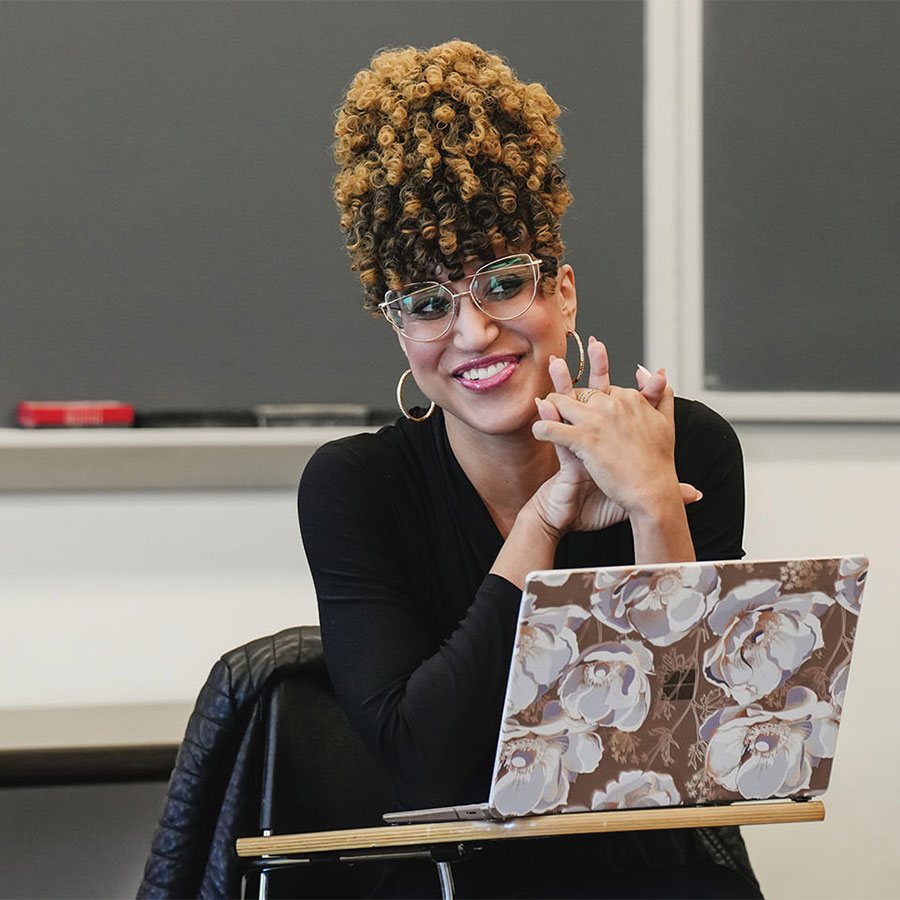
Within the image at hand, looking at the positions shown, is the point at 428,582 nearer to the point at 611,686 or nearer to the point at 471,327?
the point at 471,327

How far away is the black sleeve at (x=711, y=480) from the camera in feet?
4.31

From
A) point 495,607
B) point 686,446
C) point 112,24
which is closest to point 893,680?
point 686,446

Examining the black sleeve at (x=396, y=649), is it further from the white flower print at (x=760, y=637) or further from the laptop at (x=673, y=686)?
the white flower print at (x=760, y=637)

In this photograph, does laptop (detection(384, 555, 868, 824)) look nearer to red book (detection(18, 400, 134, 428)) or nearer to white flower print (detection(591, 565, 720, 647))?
white flower print (detection(591, 565, 720, 647))

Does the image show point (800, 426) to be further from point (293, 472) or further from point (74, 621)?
point (74, 621)

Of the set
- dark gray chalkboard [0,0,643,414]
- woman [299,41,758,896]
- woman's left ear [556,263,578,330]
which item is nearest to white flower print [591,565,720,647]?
woman [299,41,758,896]

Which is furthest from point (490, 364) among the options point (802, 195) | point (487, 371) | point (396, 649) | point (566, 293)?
point (802, 195)

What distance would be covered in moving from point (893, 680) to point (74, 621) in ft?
4.62

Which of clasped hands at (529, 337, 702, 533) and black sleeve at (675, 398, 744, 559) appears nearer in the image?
clasped hands at (529, 337, 702, 533)

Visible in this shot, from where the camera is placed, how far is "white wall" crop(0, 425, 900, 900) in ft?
6.38

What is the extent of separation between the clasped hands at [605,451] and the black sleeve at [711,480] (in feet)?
0.54

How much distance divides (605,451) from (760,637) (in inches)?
10.3

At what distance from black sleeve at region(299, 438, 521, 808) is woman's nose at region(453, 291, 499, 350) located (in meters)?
0.18

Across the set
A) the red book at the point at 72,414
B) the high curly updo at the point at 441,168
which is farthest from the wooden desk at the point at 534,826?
the red book at the point at 72,414
